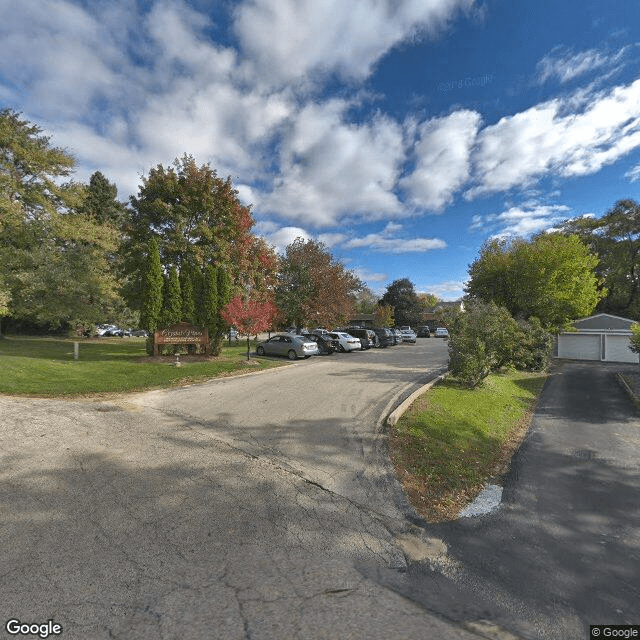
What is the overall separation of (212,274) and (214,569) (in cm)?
1602

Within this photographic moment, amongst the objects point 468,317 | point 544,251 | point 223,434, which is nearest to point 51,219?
point 223,434

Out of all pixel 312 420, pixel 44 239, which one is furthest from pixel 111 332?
pixel 312 420

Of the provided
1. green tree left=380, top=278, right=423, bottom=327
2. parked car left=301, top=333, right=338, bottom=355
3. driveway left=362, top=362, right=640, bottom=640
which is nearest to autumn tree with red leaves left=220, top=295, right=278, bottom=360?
parked car left=301, top=333, right=338, bottom=355

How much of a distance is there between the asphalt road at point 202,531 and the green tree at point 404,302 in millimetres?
52587

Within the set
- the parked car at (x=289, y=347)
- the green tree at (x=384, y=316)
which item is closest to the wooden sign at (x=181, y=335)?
the parked car at (x=289, y=347)

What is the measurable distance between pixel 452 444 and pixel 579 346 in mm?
24528

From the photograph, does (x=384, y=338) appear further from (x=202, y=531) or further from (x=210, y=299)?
(x=202, y=531)

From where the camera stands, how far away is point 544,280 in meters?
Result: 20.9

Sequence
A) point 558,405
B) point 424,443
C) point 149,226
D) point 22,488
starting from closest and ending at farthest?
point 22,488 < point 424,443 < point 558,405 < point 149,226

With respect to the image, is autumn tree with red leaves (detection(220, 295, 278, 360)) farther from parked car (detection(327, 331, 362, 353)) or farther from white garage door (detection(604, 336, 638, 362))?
white garage door (detection(604, 336, 638, 362))

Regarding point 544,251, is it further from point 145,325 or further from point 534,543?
point 145,325

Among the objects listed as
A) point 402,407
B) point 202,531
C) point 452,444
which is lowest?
point 452,444

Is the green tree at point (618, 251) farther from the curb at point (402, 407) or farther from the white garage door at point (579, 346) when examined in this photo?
the curb at point (402, 407)

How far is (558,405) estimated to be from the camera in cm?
1166
